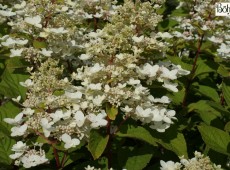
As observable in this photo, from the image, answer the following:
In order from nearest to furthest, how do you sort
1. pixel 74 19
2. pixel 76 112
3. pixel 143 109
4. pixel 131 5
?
1. pixel 76 112
2. pixel 143 109
3. pixel 131 5
4. pixel 74 19

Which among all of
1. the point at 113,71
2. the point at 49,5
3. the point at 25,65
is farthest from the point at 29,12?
the point at 113,71

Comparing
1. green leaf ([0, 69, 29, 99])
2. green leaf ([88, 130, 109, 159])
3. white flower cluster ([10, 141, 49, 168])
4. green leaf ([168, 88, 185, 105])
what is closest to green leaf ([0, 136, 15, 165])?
white flower cluster ([10, 141, 49, 168])

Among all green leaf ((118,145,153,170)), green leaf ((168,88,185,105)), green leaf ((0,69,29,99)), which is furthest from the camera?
green leaf ((168,88,185,105))

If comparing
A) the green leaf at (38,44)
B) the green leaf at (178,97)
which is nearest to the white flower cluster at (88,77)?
A: the green leaf at (38,44)

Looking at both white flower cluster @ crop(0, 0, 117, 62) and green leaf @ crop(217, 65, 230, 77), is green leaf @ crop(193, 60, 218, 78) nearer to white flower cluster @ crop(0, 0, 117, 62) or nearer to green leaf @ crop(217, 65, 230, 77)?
green leaf @ crop(217, 65, 230, 77)

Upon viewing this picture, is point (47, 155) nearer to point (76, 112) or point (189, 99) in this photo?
point (76, 112)

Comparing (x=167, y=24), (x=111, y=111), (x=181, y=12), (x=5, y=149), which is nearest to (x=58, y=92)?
(x=111, y=111)

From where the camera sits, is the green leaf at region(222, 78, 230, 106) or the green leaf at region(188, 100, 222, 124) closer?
the green leaf at region(222, 78, 230, 106)
